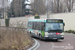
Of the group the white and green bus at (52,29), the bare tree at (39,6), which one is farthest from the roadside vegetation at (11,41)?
the bare tree at (39,6)

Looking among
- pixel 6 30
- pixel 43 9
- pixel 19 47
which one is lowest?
pixel 19 47

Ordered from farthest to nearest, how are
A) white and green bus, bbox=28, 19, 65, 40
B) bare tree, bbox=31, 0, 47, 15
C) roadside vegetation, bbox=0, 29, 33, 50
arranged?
1. bare tree, bbox=31, 0, 47, 15
2. white and green bus, bbox=28, 19, 65, 40
3. roadside vegetation, bbox=0, 29, 33, 50

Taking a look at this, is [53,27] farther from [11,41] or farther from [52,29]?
[11,41]

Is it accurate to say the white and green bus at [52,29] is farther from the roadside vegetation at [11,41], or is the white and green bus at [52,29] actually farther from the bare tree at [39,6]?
the bare tree at [39,6]

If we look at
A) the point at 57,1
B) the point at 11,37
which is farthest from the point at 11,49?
the point at 57,1

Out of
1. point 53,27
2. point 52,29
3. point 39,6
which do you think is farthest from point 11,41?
point 39,6

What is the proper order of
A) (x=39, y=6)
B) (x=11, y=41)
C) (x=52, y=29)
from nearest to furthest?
(x=11, y=41) < (x=52, y=29) < (x=39, y=6)

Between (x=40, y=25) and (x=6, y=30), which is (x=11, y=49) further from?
(x=40, y=25)

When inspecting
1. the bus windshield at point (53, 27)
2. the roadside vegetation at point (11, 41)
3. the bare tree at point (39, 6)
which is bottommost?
the roadside vegetation at point (11, 41)

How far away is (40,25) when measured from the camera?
19.5 m

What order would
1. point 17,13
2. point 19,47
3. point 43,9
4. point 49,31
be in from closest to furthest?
point 19,47 → point 49,31 → point 43,9 → point 17,13

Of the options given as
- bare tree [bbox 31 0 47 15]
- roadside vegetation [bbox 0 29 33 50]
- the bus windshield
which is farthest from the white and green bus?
bare tree [bbox 31 0 47 15]

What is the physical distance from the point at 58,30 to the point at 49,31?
109 centimetres

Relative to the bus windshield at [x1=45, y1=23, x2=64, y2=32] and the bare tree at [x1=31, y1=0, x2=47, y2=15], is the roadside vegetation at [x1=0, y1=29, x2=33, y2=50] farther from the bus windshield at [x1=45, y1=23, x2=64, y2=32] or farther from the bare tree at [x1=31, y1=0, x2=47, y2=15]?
the bare tree at [x1=31, y1=0, x2=47, y2=15]
